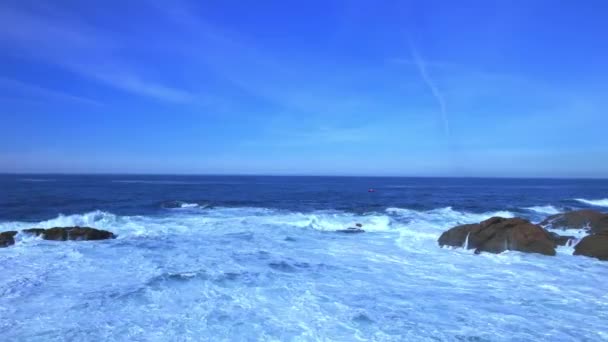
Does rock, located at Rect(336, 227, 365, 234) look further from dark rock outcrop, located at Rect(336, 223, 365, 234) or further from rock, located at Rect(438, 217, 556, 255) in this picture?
rock, located at Rect(438, 217, 556, 255)

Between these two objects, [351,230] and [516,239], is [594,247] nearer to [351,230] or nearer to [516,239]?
[516,239]

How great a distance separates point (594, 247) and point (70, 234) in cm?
2623

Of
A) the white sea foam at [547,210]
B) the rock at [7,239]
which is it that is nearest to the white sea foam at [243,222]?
the rock at [7,239]

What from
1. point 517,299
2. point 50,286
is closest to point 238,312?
point 50,286

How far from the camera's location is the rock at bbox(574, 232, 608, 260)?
722 inches

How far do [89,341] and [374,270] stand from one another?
1044cm

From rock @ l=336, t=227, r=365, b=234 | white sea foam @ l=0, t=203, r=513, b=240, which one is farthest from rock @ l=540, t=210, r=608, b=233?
rock @ l=336, t=227, r=365, b=234

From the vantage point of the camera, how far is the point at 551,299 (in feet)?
41.2

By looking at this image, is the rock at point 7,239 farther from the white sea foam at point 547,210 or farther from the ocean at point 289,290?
the white sea foam at point 547,210

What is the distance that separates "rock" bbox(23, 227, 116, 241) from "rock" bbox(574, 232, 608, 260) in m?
24.0

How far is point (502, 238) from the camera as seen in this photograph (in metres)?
20.1

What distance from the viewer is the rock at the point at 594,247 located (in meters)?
18.3

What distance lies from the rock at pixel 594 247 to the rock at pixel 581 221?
7007 mm

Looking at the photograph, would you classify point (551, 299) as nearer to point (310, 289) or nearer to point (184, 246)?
point (310, 289)
